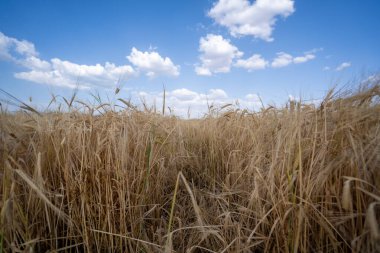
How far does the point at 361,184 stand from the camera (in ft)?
2.87

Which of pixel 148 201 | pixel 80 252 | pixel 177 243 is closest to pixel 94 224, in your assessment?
pixel 80 252

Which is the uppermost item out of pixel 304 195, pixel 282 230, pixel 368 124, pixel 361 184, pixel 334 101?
pixel 334 101

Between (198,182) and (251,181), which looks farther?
(198,182)

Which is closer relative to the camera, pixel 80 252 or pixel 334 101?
pixel 80 252

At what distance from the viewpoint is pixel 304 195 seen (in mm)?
1023

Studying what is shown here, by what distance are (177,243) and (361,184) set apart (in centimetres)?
94

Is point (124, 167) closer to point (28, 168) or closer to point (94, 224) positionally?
point (94, 224)

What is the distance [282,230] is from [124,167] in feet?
2.85

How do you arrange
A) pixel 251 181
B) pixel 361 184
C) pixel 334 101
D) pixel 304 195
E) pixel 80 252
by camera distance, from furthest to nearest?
1. pixel 251 181
2. pixel 334 101
3. pixel 80 252
4. pixel 304 195
5. pixel 361 184

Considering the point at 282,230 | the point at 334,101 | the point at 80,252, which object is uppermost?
the point at 334,101

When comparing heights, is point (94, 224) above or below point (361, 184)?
below

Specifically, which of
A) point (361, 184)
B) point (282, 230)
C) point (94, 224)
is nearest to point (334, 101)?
point (361, 184)

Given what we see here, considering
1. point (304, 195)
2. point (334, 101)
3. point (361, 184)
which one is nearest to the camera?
point (361, 184)

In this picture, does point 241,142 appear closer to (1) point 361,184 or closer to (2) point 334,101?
(2) point 334,101
